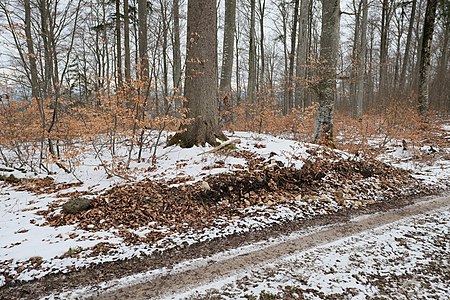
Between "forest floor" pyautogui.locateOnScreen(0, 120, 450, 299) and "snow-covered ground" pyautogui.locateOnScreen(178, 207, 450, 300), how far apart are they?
0.32 ft

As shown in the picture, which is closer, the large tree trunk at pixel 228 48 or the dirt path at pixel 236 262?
the dirt path at pixel 236 262

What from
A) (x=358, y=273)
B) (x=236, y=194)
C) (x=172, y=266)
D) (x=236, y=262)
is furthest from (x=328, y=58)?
(x=172, y=266)

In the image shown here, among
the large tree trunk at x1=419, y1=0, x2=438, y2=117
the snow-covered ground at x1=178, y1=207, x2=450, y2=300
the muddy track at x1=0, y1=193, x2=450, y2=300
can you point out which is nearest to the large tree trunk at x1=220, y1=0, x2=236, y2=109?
the muddy track at x1=0, y1=193, x2=450, y2=300

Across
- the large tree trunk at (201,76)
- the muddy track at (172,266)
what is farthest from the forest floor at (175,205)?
the large tree trunk at (201,76)

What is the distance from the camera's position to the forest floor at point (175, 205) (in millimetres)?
2779

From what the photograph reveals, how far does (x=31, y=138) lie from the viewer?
6582mm

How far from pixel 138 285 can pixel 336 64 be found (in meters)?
7.27

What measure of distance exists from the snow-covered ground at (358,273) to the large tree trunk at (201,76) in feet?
12.8

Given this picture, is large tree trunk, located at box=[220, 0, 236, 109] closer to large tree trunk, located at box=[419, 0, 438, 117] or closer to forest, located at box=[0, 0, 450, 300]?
forest, located at box=[0, 0, 450, 300]

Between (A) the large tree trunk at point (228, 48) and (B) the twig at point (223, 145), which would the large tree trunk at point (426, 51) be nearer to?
(A) the large tree trunk at point (228, 48)

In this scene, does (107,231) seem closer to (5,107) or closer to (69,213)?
(69,213)

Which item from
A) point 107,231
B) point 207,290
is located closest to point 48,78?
point 107,231

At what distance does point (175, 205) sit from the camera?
4.07 m

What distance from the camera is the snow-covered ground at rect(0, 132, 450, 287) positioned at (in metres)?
2.85
